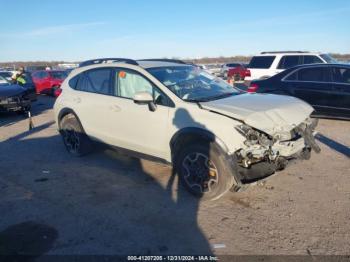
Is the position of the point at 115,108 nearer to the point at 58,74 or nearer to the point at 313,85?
the point at 313,85

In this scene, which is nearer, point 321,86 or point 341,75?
point 341,75

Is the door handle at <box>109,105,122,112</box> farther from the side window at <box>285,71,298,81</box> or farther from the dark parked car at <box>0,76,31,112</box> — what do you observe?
the dark parked car at <box>0,76,31,112</box>

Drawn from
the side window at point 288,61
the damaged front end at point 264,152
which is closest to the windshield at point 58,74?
the side window at point 288,61

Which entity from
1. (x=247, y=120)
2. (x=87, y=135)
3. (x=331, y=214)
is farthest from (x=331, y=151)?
(x=87, y=135)

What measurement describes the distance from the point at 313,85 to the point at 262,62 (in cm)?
584

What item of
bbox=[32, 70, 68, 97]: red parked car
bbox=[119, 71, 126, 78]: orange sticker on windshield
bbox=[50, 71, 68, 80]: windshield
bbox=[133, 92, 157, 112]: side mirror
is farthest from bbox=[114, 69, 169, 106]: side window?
bbox=[50, 71, 68, 80]: windshield

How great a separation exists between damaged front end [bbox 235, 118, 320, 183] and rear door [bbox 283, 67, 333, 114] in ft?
15.8

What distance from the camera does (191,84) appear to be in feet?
17.2

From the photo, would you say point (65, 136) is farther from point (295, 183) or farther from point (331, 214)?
point (331, 214)

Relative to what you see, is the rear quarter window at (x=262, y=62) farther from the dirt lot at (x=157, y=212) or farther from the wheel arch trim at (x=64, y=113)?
the wheel arch trim at (x=64, y=113)

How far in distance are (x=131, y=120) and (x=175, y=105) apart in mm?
912

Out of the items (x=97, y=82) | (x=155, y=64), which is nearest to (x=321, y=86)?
(x=155, y=64)

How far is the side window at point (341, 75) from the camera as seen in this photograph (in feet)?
28.2

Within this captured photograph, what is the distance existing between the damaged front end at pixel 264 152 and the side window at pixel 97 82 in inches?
107
